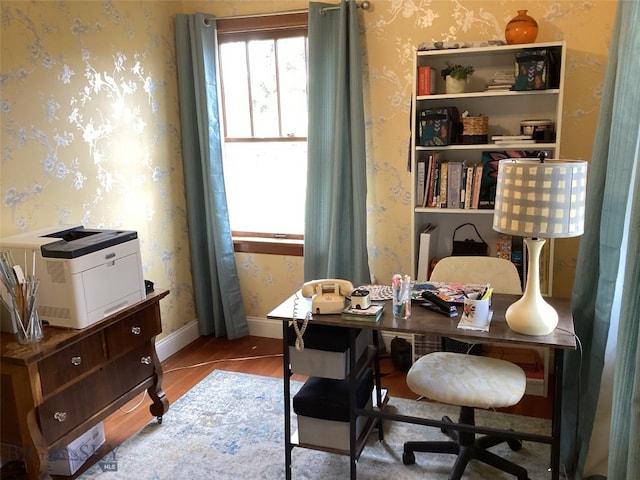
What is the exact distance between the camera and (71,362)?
216cm

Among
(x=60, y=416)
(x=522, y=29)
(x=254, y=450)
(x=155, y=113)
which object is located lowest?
(x=254, y=450)

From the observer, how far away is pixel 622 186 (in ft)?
6.40

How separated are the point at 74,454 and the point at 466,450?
5.69 ft

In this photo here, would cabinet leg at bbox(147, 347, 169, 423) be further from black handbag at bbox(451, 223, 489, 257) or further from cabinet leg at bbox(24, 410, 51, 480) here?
black handbag at bbox(451, 223, 489, 257)

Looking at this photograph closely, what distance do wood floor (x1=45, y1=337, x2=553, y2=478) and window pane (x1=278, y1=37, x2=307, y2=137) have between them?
1.48m

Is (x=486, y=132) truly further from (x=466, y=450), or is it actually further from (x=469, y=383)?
(x=466, y=450)

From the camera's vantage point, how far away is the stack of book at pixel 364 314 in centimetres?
203

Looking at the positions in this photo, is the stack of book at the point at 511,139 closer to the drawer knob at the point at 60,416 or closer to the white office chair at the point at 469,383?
the white office chair at the point at 469,383

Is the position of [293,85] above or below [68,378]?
above

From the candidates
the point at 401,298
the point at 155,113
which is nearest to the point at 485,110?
the point at 401,298

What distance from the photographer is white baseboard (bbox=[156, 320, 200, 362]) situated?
346 cm

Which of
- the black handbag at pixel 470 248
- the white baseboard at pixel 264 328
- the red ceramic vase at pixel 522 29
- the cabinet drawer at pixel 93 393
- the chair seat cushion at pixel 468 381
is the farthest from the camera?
the white baseboard at pixel 264 328

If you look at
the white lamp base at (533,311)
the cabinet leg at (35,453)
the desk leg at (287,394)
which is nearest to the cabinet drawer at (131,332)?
the cabinet leg at (35,453)

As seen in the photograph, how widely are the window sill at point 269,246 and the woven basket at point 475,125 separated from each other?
4.33 feet
